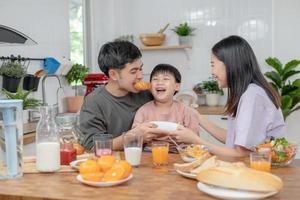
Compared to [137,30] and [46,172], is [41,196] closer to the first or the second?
[46,172]

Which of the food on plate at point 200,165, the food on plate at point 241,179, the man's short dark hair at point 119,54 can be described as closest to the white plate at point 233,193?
the food on plate at point 241,179

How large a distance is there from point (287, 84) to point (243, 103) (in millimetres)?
2680

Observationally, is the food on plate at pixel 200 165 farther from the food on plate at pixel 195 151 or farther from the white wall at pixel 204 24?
the white wall at pixel 204 24

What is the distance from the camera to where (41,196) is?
1138mm

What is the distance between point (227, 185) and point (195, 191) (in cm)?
12

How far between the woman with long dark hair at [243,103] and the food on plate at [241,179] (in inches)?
18.9

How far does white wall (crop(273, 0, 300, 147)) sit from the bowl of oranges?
3.36 metres

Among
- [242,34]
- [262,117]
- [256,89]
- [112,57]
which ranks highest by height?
[242,34]

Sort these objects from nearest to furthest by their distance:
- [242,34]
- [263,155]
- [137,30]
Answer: [263,155] → [242,34] → [137,30]

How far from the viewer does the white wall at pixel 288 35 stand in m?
4.09

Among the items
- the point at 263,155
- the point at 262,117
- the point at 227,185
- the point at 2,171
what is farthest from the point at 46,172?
the point at 262,117

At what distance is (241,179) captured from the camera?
42.4 inches

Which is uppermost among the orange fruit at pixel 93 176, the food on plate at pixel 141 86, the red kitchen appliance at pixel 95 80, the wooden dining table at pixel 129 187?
the food on plate at pixel 141 86

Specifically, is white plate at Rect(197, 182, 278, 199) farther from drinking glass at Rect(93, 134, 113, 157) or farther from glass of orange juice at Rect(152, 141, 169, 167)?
drinking glass at Rect(93, 134, 113, 157)
